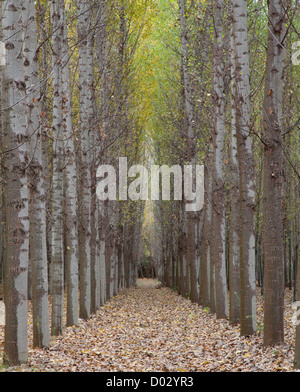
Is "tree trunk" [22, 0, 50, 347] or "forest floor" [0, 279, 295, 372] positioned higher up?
"tree trunk" [22, 0, 50, 347]

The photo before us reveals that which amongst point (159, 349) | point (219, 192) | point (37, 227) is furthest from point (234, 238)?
point (37, 227)

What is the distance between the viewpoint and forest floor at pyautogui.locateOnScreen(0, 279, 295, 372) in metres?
7.10

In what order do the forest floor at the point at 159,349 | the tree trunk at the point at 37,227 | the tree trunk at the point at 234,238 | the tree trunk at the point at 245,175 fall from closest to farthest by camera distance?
1. the forest floor at the point at 159,349
2. the tree trunk at the point at 37,227
3. the tree trunk at the point at 245,175
4. the tree trunk at the point at 234,238

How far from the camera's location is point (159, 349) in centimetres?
966

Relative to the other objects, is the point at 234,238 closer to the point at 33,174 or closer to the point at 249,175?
the point at 249,175

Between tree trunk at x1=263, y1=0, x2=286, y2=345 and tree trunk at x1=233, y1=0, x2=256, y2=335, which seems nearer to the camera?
tree trunk at x1=263, y1=0, x2=286, y2=345

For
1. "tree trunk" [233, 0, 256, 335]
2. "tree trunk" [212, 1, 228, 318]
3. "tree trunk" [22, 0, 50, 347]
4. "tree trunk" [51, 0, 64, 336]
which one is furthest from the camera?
"tree trunk" [212, 1, 228, 318]

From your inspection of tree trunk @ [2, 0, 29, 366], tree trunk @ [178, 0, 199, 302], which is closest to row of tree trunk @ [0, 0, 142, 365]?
tree trunk @ [2, 0, 29, 366]

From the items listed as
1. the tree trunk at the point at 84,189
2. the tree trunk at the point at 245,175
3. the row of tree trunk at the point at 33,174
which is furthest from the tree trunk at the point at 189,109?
the tree trunk at the point at 245,175

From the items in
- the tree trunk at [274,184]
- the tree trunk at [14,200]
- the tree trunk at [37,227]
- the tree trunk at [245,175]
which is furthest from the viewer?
the tree trunk at [245,175]

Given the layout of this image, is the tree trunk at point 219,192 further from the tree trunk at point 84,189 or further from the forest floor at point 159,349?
the tree trunk at point 84,189

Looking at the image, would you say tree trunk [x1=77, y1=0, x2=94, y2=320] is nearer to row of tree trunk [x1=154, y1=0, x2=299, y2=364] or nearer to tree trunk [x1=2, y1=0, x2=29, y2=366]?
row of tree trunk [x1=154, y1=0, x2=299, y2=364]

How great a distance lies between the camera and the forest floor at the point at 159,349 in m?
7.10

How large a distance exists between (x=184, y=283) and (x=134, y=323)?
386 inches
